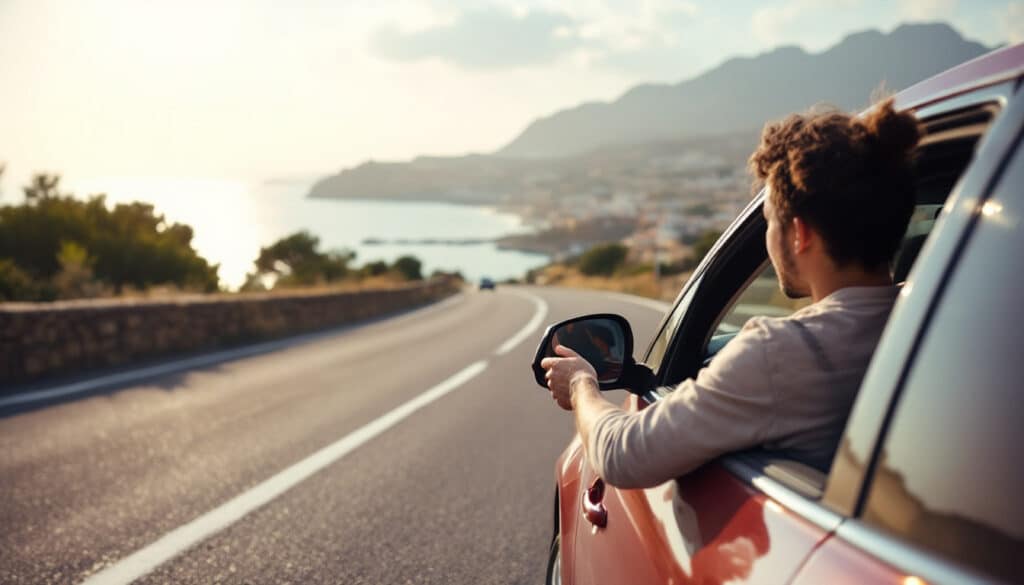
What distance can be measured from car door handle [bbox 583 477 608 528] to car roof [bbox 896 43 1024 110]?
1.08m

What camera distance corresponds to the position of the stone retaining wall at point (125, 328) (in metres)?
8.69

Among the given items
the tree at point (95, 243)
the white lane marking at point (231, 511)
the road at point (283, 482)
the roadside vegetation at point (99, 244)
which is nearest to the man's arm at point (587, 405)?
the road at point (283, 482)

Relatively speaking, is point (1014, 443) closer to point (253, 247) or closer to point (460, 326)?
point (460, 326)

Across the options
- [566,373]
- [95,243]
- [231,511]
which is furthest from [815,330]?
[95,243]

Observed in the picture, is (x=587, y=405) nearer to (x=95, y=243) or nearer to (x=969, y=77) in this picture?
(x=969, y=77)

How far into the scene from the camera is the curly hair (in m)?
1.31

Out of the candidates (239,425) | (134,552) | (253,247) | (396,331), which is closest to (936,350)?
(134,552)

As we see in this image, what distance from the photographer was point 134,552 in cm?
363

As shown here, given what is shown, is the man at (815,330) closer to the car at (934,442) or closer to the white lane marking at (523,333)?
the car at (934,442)

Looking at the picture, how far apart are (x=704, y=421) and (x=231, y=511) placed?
3.62m

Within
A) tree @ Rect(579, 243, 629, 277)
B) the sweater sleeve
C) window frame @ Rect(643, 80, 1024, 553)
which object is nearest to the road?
the sweater sleeve

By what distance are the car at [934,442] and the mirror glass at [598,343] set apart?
24.6 inches

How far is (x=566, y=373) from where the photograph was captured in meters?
1.90

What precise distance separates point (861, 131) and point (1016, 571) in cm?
75
